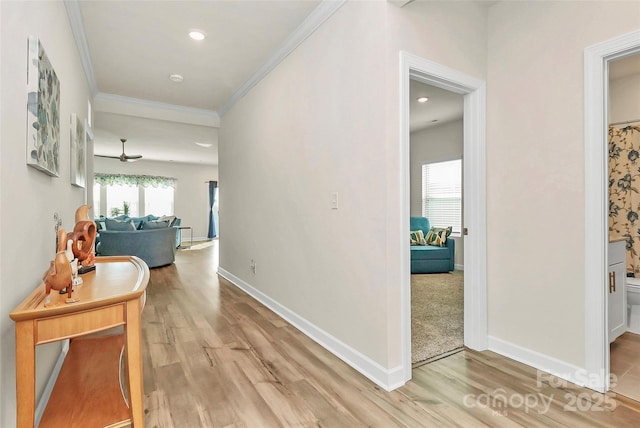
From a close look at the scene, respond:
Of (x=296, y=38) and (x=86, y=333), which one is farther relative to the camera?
(x=296, y=38)

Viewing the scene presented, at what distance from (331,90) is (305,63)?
53 cm

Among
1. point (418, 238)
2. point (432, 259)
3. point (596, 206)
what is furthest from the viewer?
point (418, 238)

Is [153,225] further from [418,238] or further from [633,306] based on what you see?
[633,306]

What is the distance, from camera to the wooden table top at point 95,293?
1.15 m

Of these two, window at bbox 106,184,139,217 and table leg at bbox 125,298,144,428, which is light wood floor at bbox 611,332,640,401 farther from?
window at bbox 106,184,139,217

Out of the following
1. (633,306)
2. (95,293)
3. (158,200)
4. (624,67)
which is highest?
(624,67)

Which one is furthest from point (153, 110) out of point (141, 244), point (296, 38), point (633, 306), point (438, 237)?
point (633, 306)

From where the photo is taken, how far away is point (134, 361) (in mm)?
1352

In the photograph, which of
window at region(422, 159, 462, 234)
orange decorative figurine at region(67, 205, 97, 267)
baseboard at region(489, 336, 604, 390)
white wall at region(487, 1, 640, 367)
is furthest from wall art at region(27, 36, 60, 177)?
window at region(422, 159, 462, 234)

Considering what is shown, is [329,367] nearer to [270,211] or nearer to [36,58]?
[270,211]

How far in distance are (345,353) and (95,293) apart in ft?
5.22

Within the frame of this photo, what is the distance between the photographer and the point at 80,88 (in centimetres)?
307

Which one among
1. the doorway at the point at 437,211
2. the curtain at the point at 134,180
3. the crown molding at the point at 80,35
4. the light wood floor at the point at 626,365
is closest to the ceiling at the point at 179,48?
the crown molding at the point at 80,35

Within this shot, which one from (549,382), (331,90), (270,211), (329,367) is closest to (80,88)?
(270,211)
